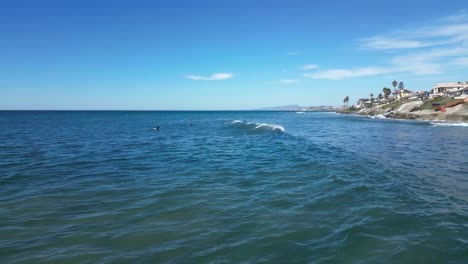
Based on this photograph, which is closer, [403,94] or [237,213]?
[237,213]

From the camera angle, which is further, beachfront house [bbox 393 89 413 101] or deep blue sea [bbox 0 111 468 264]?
beachfront house [bbox 393 89 413 101]

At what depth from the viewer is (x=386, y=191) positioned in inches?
450

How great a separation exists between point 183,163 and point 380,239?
1394cm

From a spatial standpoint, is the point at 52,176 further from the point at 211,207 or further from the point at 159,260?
the point at 159,260

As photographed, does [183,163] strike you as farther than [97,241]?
Yes

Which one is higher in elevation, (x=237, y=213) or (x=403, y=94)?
(x=403, y=94)

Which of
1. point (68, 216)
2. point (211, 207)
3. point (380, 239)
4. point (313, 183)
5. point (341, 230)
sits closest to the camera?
point (380, 239)

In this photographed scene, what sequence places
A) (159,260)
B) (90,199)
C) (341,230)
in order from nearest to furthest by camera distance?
(159,260)
(341,230)
(90,199)

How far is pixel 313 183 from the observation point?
1309cm

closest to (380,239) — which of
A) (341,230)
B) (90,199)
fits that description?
(341,230)

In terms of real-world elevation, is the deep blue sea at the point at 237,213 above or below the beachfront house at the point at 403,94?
below

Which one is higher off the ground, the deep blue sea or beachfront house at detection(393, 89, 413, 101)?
beachfront house at detection(393, 89, 413, 101)

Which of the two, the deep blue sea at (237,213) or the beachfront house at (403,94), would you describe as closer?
the deep blue sea at (237,213)

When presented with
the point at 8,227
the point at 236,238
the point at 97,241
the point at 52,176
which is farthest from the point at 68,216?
the point at 52,176
